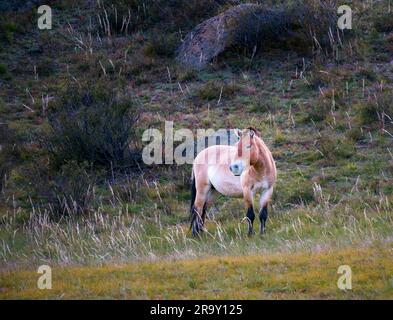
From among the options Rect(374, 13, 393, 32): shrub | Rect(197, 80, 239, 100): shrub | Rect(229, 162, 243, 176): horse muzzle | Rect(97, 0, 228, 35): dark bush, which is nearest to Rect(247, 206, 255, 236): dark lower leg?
Rect(229, 162, 243, 176): horse muzzle

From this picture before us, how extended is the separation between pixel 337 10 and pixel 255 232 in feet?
Result: 37.5

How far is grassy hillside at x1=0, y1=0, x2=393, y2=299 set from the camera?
1042 centimetres

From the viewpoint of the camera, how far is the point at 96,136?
18109 mm

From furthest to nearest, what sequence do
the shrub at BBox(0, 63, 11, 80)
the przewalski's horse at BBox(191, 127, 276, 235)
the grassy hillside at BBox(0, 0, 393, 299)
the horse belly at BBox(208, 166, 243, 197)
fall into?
the shrub at BBox(0, 63, 11, 80)
the horse belly at BBox(208, 166, 243, 197)
the przewalski's horse at BBox(191, 127, 276, 235)
the grassy hillside at BBox(0, 0, 393, 299)

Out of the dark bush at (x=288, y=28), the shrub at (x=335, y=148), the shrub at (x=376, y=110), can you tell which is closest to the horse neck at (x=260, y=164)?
the shrub at (x=335, y=148)

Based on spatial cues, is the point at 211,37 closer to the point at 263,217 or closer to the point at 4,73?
the point at 4,73

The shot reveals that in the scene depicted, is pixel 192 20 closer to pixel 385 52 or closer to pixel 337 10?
pixel 337 10

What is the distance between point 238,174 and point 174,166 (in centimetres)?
548

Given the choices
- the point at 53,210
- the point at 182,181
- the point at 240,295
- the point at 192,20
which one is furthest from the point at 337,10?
the point at 240,295

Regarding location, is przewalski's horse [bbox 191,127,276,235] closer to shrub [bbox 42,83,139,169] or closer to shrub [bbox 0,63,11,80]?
shrub [bbox 42,83,139,169]

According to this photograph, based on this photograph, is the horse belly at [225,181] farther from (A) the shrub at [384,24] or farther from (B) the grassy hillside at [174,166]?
(A) the shrub at [384,24]

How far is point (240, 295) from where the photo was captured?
30.7ft

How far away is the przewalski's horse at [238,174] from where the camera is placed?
1288 cm
